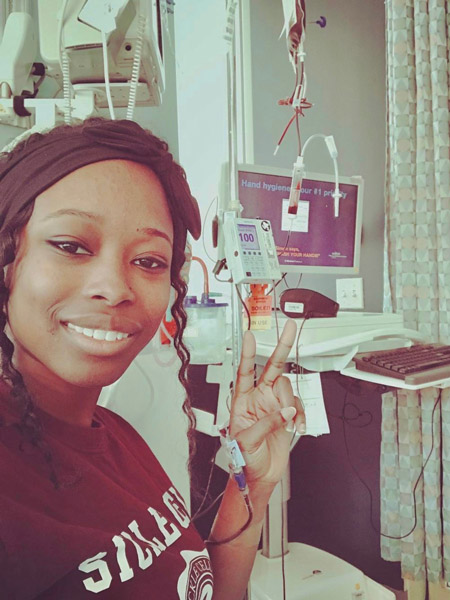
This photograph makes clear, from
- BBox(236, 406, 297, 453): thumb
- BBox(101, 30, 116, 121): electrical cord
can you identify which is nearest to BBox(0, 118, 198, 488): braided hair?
BBox(101, 30, 116, 121): electrical cord

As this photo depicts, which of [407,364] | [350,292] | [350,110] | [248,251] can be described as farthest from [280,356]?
[350,110]

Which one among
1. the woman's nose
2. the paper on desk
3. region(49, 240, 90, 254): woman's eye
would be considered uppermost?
region(49, 240, 90, 254): woman's eye

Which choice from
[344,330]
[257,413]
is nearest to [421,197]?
[344,330]

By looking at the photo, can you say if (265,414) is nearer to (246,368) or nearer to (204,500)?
(246,368)

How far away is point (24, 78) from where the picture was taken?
69 cm

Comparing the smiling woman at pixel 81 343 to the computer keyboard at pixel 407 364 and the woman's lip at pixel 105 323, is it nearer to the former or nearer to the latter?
the woman's lip at pixel 105 323

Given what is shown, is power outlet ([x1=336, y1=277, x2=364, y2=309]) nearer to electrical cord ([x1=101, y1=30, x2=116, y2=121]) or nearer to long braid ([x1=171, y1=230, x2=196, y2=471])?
long braid ([x1=171, y1=230, x2=196, y2=471])

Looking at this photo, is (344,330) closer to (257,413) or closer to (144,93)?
(257,413)

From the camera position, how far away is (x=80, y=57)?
664 millimetres

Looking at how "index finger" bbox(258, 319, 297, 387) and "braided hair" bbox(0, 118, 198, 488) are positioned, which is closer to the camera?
"braided hair" bbox(0, 118, 198, 488)

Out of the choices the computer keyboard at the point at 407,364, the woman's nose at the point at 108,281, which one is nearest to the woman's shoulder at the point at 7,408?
the woman's nose at the point at 108,281

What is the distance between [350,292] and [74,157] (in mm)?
1559

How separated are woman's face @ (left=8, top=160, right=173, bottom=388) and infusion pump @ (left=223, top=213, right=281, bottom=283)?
24cm

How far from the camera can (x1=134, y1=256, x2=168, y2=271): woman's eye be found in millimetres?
540
